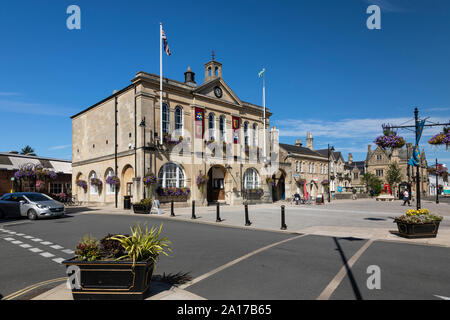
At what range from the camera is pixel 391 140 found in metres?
12.4

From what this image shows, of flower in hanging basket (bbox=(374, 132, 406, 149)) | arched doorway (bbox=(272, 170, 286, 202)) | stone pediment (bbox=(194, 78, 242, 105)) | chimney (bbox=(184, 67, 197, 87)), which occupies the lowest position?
arched doorway (bbox=(272, 170, 286, 202))

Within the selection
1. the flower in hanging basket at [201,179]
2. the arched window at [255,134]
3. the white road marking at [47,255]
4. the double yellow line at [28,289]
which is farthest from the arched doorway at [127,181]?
the double yellow line at [28,289]

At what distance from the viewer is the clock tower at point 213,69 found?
29438mm

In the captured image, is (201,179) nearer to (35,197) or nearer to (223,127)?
(223,127)

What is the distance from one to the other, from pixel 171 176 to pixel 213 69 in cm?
1229

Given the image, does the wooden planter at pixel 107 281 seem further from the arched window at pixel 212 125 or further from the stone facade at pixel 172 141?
the arched window at pixel 212 125

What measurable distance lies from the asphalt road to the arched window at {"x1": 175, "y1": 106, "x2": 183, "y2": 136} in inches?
635

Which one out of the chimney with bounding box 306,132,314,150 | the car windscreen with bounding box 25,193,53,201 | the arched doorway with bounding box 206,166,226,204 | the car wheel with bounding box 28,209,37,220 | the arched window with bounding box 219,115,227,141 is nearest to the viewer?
the car wheel with bounding box 28,209,37,220

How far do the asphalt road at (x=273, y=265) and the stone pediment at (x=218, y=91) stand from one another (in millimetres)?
19854

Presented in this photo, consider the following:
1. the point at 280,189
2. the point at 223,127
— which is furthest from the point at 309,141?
the point at 223,127

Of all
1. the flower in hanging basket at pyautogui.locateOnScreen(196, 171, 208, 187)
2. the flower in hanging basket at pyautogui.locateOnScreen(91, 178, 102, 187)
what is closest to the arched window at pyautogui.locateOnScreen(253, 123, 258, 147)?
the flower in hanging basket at pyautogui.locateOnScreen(196, 171, 208, 187)

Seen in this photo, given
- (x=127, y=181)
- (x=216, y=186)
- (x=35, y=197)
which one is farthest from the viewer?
(x=216, y=186)

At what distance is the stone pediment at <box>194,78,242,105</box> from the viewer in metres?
27.8

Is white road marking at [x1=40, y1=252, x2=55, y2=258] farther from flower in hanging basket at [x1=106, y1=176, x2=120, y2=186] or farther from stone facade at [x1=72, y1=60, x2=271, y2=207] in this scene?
flower in hanging basket at [x1=106, y1=176, x2=120, y2=186]
